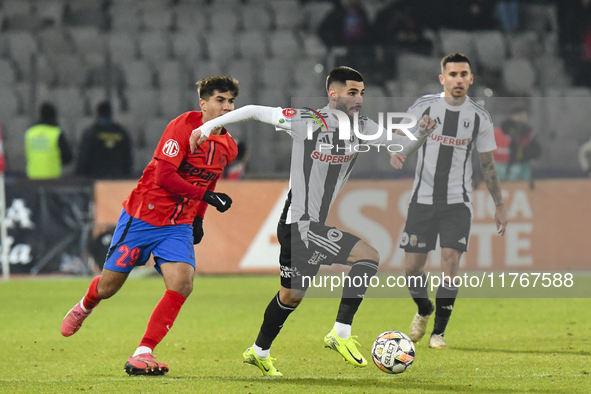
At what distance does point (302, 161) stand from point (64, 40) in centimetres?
1162

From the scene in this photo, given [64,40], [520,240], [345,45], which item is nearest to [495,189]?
[520,240]

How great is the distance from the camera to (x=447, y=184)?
688cm

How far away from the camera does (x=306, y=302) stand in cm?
976

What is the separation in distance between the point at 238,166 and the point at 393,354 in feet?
24.3

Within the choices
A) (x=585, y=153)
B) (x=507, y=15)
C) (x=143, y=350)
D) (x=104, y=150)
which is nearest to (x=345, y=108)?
(x=143, y=350)

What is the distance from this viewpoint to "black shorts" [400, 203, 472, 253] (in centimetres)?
679

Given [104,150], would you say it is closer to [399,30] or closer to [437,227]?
[399,30]

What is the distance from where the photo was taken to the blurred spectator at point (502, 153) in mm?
12383

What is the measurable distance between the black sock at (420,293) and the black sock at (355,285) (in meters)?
1.54

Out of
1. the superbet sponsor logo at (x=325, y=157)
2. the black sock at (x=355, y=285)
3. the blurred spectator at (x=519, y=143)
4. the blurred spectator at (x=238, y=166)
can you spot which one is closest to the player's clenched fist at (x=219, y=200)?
the superbet sponsor logo at (x=325, y=157)

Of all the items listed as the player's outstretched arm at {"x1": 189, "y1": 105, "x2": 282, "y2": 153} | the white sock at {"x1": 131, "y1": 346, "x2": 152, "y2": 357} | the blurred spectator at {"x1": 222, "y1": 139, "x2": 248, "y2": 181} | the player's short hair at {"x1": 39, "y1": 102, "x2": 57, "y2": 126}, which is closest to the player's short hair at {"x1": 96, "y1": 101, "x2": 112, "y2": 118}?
the player's short hair at {"x1": 39, "y1": 102, "x2": 57, "y2": 126}

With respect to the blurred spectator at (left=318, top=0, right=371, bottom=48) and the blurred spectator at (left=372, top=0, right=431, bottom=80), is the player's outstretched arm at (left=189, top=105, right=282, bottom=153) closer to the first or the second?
the blurred spectator at (left=372, top=0, right=431, bottom=80)

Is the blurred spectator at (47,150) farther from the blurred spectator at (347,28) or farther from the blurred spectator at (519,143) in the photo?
the blurred spectator at (519,143)

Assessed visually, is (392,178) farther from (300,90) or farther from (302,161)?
(302,161)
